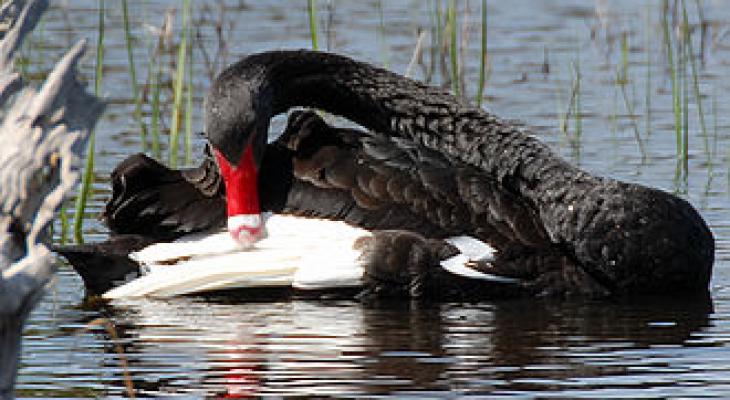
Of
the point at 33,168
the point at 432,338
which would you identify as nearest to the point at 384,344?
the point at 432,338

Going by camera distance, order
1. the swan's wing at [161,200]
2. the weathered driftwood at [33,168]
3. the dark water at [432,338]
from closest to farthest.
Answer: the weathered driftwood at [33,168] → the dark water at [432,338] → the swan's wing at [161,200]

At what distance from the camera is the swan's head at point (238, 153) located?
669 cm

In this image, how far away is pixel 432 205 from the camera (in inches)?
267

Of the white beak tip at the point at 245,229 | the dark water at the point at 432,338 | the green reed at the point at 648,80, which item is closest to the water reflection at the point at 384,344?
the dark water at the point at 432,338

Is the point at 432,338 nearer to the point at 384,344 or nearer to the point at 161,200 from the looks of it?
the point at 384,344

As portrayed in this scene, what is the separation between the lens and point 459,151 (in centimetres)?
757

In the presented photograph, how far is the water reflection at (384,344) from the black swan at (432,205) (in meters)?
0.15

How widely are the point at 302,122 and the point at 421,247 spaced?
72cm

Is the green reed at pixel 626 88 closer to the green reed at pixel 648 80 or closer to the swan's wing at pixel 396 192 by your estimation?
the green reed at pixel 648 80

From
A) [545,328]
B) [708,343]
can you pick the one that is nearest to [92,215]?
[545,328]

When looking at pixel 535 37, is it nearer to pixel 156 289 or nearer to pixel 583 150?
pixel 583 150

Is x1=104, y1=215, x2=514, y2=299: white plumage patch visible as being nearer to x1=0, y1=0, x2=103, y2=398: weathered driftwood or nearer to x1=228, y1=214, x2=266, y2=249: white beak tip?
x1=228, y1=214, x2=266, y2=249: white beak tip

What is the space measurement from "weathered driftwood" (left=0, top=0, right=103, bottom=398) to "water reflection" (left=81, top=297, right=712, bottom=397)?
5.20ft

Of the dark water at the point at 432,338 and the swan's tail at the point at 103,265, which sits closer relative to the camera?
the dark water at the point at 432,338
